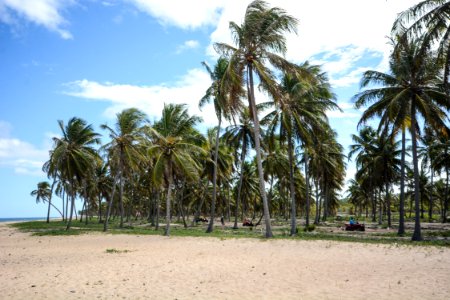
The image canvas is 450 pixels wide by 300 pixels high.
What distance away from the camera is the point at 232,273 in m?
9.90

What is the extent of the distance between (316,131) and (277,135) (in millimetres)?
3198

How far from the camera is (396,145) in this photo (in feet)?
114

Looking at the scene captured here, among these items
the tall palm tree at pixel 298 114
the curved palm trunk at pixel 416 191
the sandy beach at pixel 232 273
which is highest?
the tall palm tree at pixel 298 114

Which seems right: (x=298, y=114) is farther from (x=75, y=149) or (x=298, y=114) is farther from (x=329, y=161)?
(x=75, y=149)

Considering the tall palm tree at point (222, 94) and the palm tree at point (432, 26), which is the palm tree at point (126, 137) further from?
the palm tree at point (432, 26)

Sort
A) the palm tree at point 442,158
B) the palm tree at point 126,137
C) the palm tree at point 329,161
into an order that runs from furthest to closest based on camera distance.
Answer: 1. the palm tree at point 442,158
2. the palm tree at point 329,161
3. the palm tree at point 126,137

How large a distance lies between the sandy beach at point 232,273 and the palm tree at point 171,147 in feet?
25.7

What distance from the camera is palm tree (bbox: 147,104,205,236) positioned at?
22344 mm

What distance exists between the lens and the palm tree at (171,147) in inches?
880

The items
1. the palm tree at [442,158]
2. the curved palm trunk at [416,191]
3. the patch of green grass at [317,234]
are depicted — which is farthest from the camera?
the palm tree at [442,158]

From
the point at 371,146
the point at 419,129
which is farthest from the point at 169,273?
the point at 371,146

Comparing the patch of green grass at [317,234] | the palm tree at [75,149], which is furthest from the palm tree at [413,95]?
the palm tree at [75,149]

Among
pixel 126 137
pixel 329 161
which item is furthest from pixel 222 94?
pixel 329 161

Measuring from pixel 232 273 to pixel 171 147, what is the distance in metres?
14.1
